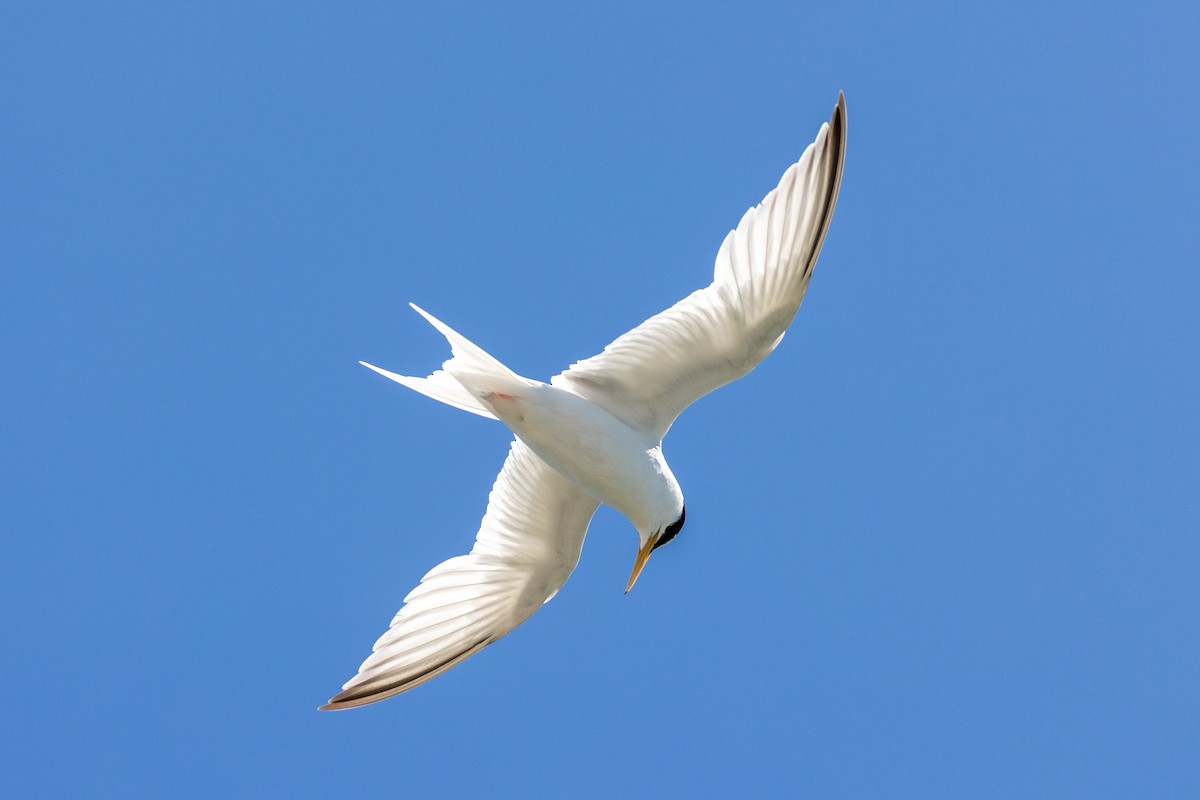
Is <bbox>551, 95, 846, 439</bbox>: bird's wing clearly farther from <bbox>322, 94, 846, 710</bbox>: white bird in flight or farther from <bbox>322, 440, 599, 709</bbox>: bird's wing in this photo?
<bbox>322, 440, 599, 709</bbox>: bird's wing

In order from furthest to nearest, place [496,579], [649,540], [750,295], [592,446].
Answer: [496,579], [649,540], [592,446], [750,295]

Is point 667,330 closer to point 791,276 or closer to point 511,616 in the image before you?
point 791,276

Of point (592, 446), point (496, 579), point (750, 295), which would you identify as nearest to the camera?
point (750, 295)

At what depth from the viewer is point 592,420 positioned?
26.8 feet

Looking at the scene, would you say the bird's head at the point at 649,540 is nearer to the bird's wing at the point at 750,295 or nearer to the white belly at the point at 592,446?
the white belly at the point at 592,446

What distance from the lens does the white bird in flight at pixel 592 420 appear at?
7.78 meters

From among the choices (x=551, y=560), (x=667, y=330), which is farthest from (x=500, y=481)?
(x=667, y=330)

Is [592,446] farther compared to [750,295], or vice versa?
[592,446]

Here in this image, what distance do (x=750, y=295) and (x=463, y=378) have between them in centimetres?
185

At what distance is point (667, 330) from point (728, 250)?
0.61m

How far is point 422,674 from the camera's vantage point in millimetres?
9211

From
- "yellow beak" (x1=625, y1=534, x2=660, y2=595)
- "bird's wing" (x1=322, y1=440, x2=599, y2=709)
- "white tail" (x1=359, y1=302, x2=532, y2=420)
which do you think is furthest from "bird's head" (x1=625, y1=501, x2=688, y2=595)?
"white tail" (x1=359, y1=302, x2=532, y2=420)

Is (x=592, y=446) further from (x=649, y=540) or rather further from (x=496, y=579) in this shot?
(x=496, y=579)

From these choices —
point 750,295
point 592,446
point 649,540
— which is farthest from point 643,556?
point 750,295
